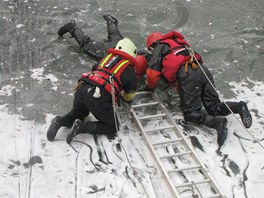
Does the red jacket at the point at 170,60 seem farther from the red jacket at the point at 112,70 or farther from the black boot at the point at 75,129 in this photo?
the black boot at the point at 75,129

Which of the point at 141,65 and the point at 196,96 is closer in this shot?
the point at 196,96

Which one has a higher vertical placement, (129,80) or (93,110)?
(129,80)

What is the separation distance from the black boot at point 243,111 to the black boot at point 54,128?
1926mm

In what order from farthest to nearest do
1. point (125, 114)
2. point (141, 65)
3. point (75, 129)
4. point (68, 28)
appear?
point (68, 28) < point (141, 65) < point (125, 114) < point (75, 129)

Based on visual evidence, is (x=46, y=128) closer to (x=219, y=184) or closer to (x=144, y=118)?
(x=144, y=118)

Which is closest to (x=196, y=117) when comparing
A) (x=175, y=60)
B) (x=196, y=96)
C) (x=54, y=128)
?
(x=196, y=96)

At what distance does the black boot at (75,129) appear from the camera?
436cm

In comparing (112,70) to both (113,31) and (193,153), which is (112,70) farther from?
(113,31)

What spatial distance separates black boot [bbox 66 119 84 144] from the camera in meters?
4.36

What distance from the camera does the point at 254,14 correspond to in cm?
749

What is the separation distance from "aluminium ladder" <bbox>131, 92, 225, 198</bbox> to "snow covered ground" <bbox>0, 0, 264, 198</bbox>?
0.11 m

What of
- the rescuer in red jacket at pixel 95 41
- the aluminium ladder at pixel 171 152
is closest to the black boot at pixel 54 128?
the aluminium ladder at pixel 171 152

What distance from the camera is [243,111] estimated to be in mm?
4699

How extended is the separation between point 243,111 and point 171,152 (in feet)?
3.06
